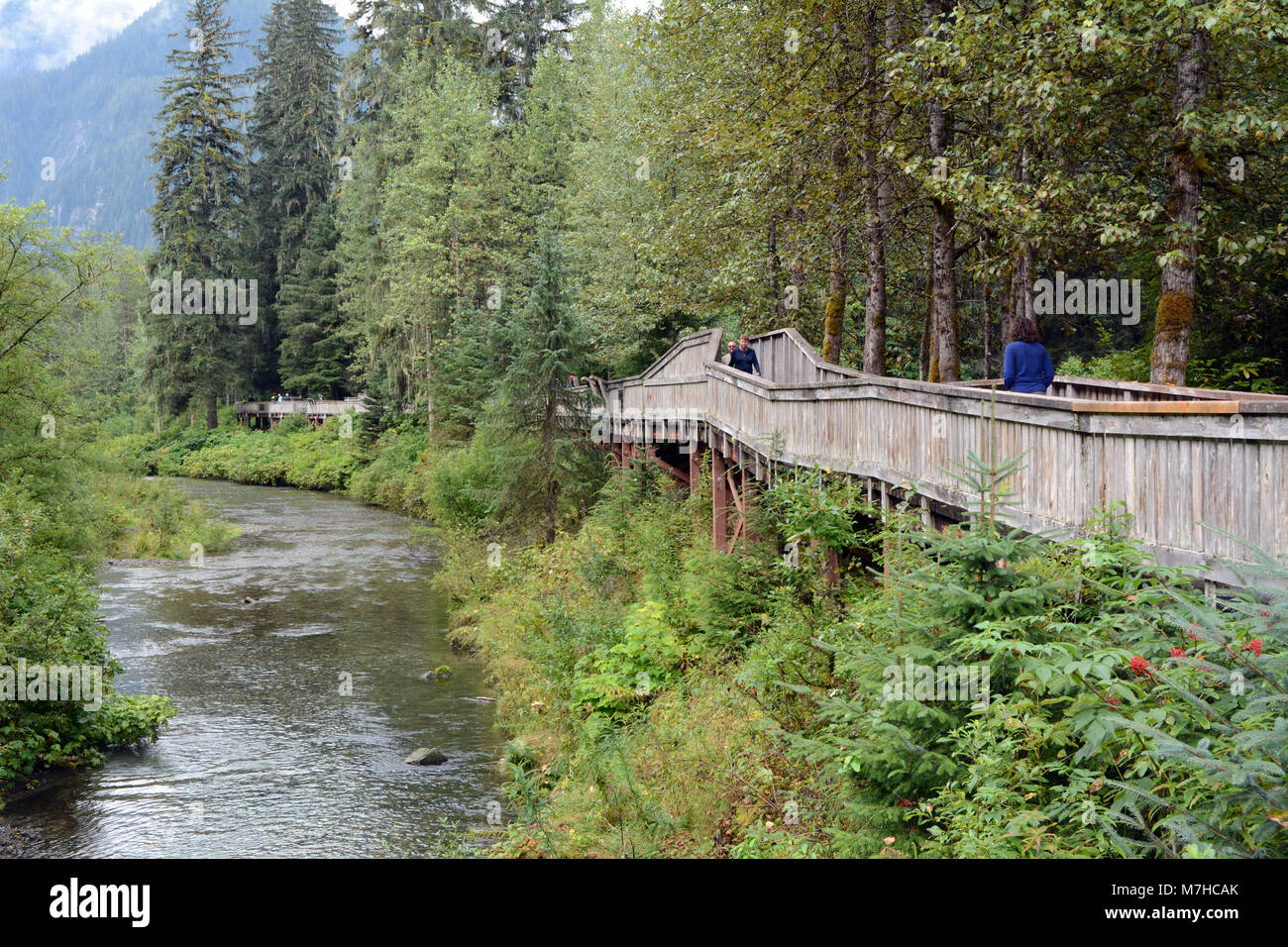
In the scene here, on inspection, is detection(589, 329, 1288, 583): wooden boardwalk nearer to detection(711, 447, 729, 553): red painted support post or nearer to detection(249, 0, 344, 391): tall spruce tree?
detection(711, 447, 729, 553): red painted support post

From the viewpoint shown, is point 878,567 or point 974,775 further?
point 878,567

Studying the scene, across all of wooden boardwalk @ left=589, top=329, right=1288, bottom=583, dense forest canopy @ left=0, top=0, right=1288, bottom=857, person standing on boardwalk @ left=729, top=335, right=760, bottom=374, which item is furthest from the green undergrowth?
person standing on boardwalk @ left=729, top=335, right=760, bottom=374

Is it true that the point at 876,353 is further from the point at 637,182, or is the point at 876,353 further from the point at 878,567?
the point at 637,182

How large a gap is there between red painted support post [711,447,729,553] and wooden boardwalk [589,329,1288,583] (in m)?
0.05

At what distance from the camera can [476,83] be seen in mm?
44906

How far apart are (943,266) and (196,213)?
6055 centimetres

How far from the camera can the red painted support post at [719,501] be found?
1817 centimetres

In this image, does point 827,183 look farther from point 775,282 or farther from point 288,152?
point 288,152

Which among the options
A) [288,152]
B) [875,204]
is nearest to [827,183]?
[875,204]

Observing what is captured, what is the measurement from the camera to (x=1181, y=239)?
12.9 m

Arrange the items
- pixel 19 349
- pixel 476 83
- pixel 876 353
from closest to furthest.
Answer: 1. pixel 876 353
2. pixel 19 349
3. pixel 476 83

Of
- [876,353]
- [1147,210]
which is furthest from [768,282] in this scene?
[1147,210]
